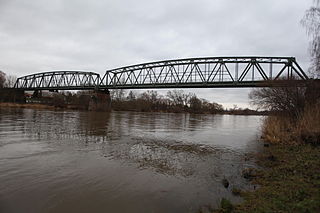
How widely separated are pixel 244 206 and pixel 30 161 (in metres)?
8.78

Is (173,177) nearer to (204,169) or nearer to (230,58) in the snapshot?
(204,169)

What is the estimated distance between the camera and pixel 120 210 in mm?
5410

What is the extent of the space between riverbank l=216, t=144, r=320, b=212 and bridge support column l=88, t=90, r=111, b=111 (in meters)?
72.5

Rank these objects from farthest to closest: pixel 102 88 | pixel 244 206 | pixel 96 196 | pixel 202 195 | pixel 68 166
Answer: pixel 102 88 < pixel 68 166 < pixel 202 195 < pixel 96 196 < pixel 244 206

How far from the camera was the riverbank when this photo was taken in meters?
4.76

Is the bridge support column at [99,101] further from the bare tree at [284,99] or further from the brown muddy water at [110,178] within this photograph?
the brown muddy water at [110,178]

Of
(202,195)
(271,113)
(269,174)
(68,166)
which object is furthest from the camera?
(271,113)

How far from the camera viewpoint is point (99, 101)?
7900 cm

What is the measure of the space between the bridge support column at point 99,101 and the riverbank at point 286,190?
238 feet

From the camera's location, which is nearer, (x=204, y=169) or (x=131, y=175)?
(x=131, y=175)

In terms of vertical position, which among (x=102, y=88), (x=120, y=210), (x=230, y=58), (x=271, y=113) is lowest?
(x=120, y=210)

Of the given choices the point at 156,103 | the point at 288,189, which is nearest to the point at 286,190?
the point at 288,189

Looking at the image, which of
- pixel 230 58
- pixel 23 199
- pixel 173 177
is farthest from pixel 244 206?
pixel 230 58

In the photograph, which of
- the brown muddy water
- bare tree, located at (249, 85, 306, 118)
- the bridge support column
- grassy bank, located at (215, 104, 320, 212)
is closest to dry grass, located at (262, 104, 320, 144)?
grassy bank, located at (215, 104, 320, 212)
